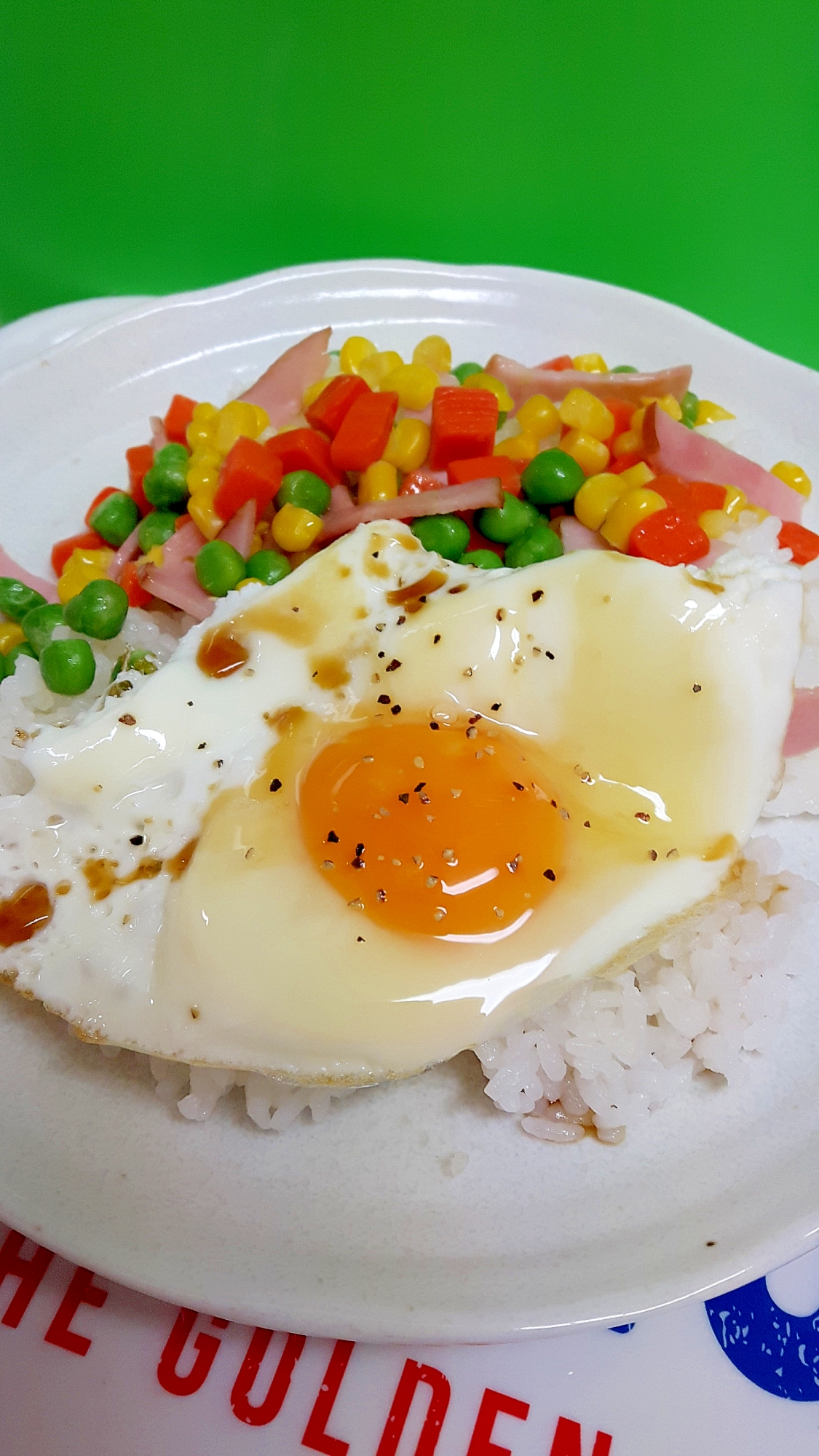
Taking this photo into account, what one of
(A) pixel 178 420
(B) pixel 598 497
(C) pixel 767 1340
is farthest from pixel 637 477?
(C) pixel 767 1340

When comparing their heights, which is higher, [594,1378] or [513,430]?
[513,430]

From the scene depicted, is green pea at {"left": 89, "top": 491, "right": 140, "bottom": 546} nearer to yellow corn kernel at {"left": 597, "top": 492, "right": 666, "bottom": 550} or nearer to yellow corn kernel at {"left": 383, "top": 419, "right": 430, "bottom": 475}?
yellow corn kernel at {"left": 383, "top": 419, "right": 430, "bottom": 475}

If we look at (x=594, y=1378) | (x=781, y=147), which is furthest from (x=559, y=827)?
(x=781, y=147)

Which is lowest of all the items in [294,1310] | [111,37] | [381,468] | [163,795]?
[294,1310]

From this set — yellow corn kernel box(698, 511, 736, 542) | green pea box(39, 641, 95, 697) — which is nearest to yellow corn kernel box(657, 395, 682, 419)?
yellow corn kernel box(698, 511, 736, 542)

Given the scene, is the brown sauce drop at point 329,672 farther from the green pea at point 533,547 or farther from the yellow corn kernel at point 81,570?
the yellow corn kernel at point 81,570

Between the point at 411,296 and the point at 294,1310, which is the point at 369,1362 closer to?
the point at 294,1310
